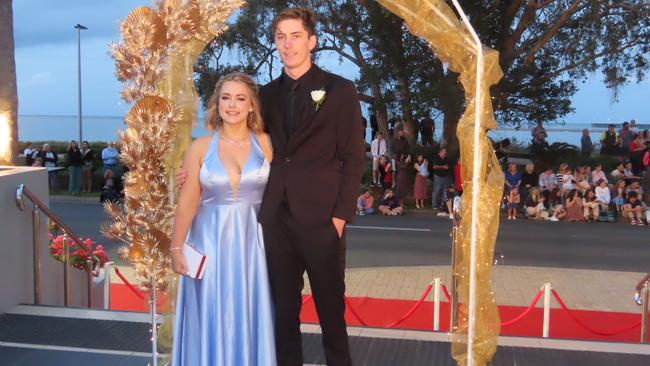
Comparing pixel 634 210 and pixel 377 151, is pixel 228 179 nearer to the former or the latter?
pixel 634 210

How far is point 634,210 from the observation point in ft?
50.0

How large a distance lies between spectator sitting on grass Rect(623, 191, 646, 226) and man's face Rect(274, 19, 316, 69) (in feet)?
45.2

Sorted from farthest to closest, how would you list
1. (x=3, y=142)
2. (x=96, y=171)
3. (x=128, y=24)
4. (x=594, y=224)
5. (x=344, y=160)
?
(x=96, y=171) → (x=594, y=224) → (x=3, y=142) → (x=128, y=24) → (x=344, y=160)

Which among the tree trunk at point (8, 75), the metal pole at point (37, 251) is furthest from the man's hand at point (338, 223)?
the tree trunk at point (8, 75)

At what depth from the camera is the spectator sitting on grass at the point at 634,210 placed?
15.2 metres

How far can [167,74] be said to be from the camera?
4.05 metres

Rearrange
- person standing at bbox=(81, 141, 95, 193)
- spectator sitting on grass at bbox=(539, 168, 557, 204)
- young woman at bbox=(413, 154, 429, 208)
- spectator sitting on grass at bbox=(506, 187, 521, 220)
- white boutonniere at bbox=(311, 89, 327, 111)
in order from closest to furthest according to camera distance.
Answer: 1. white boutonniere at bbox=(311, 89, 327, 111)
2. spectator sitting on grass at bbox=(506, 187, 521, 220)
3. spectator sitting on grass at bbox=(539, 168, 557, 204)
4. young woman at bbox=(413, 154, 429, 208)
5. person standing at bbox=(81, 141, 95, 193)

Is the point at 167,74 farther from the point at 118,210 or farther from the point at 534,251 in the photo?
the point at 534,251

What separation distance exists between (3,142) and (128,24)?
8.82 meters

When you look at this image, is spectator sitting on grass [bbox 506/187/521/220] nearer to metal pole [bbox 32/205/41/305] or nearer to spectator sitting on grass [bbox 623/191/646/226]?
spectator sitting on grass [bbox 623/191/646/226]

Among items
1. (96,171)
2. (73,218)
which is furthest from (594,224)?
(96,171)

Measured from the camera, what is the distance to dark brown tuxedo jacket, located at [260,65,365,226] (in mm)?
Result: 3324

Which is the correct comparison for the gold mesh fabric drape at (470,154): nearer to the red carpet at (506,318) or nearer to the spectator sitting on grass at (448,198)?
the red carpet at (506,318)

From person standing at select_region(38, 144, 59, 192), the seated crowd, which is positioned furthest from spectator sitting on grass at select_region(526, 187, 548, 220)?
person standing at select_region(38, 144, 59, 192)
